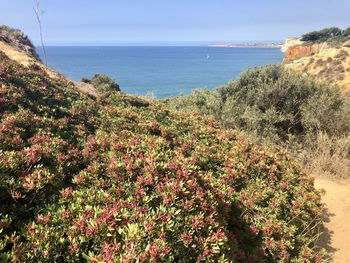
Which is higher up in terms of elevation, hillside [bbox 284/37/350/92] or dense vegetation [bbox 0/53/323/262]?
dense vegetation [bbox 0/53/323/262]

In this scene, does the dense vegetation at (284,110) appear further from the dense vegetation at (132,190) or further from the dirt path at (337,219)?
the dense vegetation at (132,190)

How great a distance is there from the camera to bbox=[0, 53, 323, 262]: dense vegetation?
2740 millimetres

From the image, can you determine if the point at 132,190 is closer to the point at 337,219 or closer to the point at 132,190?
the point at 132,190

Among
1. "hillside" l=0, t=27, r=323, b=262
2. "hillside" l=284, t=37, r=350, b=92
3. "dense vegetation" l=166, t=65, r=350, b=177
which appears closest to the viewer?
"hillside" l=0, t=27, r=323, b=262

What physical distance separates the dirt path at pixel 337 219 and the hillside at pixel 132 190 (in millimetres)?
869

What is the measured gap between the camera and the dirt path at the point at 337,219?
577cm

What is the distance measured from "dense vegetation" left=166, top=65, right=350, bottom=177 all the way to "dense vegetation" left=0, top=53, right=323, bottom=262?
4160 millimetres

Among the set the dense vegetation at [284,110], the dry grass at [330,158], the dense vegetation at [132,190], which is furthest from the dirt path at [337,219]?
the dense vegetation at [284,110]

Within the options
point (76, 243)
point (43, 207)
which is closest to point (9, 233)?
point (43, 207)

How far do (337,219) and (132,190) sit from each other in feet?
18.1

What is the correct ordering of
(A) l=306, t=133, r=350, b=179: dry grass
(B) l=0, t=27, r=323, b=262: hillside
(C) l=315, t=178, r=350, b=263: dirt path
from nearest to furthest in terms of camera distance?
(B) l=0, t=27, r=323, b=262: hillside, (C) l=315, t=178, r=350, b=263: dirt path, (A) l=306, t=133, r=350, b=179: dry grass

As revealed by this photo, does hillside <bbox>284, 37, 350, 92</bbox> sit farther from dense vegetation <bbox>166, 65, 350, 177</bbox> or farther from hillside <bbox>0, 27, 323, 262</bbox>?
hillside <bbox>0, 27, 323, 262</bbox>

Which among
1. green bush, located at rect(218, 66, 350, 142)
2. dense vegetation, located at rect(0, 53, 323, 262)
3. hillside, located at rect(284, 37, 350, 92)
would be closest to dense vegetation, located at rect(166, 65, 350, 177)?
green bush, located at rect(218, 66, 350, 142)

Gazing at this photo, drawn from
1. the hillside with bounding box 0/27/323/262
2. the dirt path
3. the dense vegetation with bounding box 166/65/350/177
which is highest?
the hillside with bounding box 0/27/323/262
